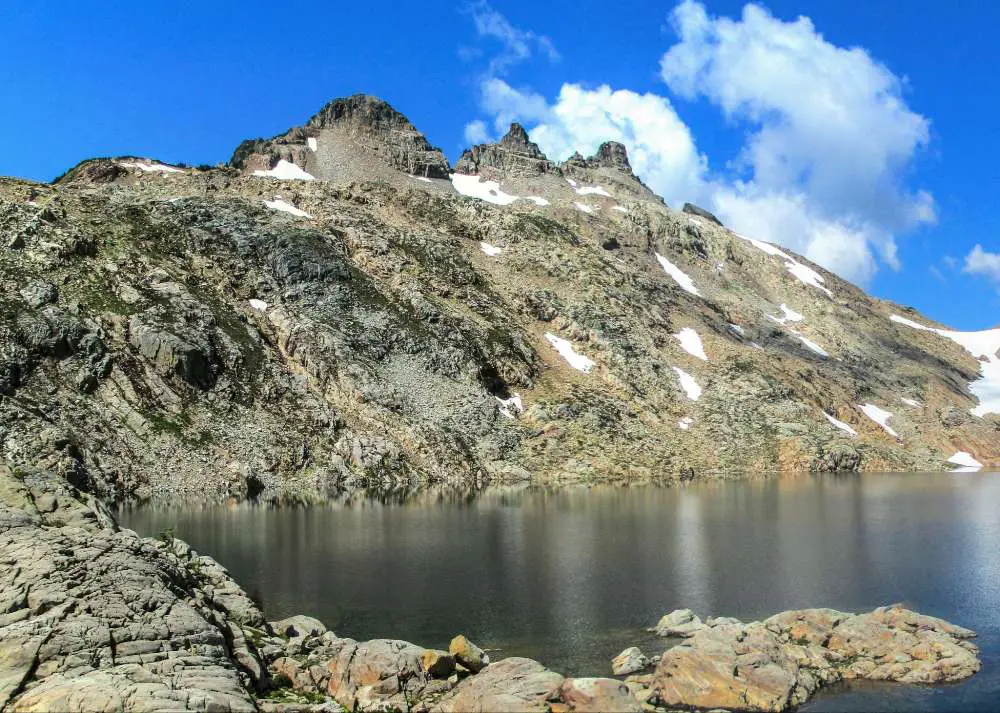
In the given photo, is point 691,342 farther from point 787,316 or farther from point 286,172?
point 286,172

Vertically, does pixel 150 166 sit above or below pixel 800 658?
above

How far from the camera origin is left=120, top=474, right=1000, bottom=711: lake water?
3198cm

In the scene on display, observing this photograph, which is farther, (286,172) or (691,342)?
(286,172)

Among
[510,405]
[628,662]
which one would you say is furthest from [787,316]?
[628,662]

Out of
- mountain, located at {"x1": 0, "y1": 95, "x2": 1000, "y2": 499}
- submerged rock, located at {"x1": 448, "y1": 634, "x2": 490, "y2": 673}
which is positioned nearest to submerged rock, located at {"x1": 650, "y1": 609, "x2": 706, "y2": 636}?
submerged rock, located at {"x1": 448, "y1": 634, "x2": 490, "y2": 673}

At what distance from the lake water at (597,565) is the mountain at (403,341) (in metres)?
13.2

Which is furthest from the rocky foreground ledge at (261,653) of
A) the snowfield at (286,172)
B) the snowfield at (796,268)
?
the snowfield at (796,268)

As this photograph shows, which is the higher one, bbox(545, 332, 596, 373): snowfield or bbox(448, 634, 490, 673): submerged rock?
bbox(545, 332, 596, 373): snowfield

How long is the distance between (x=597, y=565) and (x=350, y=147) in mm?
123467

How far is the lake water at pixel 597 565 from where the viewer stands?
3198 centimetres

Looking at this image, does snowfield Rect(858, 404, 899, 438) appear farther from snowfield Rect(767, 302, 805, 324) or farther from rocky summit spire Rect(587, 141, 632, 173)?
rocky summit spire Rect(587, 141, 632, 173)

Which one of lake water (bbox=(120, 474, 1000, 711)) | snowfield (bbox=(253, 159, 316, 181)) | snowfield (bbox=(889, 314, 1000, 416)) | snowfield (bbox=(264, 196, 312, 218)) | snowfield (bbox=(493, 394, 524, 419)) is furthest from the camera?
snowfield (bbox=(889, 314, 1000, 416))

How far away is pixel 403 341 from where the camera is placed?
9975cm

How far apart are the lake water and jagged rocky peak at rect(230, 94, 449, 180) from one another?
8968 centimetres
